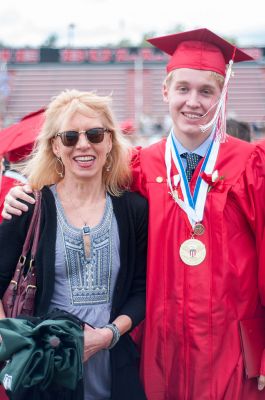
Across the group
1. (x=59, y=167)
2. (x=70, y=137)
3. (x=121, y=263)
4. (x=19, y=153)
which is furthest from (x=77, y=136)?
(x=19, y=153)

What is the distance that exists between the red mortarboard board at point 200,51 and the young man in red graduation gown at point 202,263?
96mm

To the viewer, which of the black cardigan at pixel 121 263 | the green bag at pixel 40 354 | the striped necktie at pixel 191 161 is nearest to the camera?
the green bag at pixel 40 354

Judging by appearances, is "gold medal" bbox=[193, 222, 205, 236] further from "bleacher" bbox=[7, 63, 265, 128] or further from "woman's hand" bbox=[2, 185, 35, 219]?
"bleacher" bbox=[7, 63, 265, 128]

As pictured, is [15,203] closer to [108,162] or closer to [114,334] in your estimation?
[108,162]

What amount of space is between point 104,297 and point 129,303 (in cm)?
12

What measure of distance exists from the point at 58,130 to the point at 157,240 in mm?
588

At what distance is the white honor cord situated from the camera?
2.66 meters

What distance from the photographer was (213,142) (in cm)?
282

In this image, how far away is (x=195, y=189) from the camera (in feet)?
8.96

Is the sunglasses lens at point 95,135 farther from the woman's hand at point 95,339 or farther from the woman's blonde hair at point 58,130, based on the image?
the woman's hand at point 95,339

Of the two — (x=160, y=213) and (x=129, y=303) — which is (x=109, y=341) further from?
(x=160, y=213)

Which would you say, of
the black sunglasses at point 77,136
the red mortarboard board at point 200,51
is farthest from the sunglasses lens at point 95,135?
the red mortarboard board at point 200,51

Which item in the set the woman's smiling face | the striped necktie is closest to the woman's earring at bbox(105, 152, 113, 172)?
the woman's smiling face

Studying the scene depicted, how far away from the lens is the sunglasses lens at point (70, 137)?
2488 millimetres
